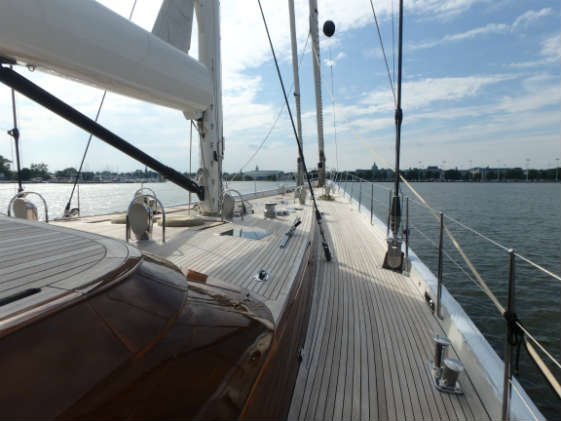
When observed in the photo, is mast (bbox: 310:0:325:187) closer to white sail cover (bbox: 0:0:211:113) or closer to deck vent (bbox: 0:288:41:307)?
white sail cover (bbox: 0:0:211:113)

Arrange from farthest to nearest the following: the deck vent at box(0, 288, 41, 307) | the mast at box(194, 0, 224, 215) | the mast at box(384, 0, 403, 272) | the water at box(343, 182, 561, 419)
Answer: the mast at box(194, 0, 224, 215) < the mast at box(384, 0, 403, 272) < the water at box(343, 182, 561, 419) < the deck vent at box(0, 288, 41, 307)

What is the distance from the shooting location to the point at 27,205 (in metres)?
3.95

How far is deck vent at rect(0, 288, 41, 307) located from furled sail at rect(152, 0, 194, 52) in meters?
3.64

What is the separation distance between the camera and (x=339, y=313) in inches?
111

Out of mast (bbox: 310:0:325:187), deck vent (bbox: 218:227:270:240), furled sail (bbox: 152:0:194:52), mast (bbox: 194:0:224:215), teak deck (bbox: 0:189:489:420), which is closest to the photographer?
teak deck (bbox: 0:189:489:420)

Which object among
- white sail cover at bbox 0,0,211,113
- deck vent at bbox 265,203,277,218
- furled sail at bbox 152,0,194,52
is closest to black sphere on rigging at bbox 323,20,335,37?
furled sail at bbox 152,0,194,52

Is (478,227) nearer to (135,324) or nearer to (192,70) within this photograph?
(192,70)

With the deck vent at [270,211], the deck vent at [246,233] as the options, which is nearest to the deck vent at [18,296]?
the deck vent at [246,233]

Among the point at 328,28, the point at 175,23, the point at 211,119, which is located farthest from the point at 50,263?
the point at 328,28

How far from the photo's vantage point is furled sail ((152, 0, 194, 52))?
12.6ft

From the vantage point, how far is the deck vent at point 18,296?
93 cm

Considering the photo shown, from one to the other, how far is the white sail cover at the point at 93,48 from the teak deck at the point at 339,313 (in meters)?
1.20

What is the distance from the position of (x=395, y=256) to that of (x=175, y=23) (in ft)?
13.0

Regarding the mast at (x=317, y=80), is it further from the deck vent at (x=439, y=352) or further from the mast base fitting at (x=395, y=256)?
the deck vent at (x=439, y=352)
